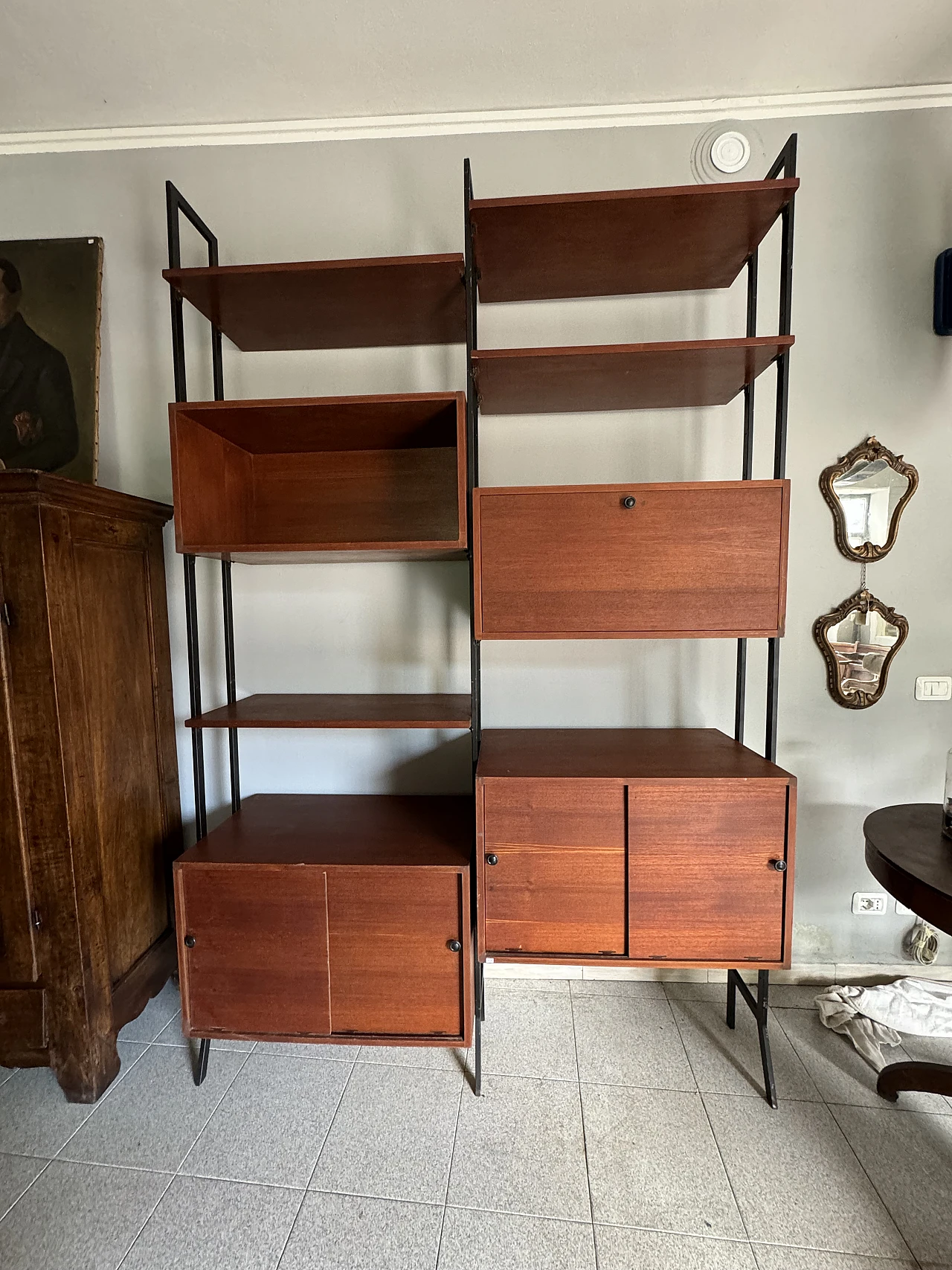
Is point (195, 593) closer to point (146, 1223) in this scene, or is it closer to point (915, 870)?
point (146, 1223)

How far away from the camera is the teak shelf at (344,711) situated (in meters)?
1.41

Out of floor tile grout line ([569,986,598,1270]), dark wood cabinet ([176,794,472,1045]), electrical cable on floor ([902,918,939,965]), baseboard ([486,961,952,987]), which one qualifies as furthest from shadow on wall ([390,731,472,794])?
electrical cable on floor ([902,918,939,965])

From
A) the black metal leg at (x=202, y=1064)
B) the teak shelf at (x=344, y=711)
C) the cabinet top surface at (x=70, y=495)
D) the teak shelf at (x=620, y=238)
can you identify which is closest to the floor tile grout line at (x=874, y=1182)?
the teak shelf at (x=344, y=711)

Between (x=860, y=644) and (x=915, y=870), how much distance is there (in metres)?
0.76

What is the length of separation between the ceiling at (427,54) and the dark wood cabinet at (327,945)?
6.69 ft

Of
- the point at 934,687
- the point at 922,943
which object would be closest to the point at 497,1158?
the point at 922,943

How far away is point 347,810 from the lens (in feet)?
5.68

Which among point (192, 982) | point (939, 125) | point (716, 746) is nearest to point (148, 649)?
point (192, 982)

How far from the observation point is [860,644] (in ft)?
5.71

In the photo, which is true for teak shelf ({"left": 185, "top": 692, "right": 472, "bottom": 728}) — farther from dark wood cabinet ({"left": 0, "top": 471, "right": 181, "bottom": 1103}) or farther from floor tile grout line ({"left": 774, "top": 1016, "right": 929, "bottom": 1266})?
floor tile grout line ({"left": 774, "top": 1016, "right": 929, "bottom": 1266})

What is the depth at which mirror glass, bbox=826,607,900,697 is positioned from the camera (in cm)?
173

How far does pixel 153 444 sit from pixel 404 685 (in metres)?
1.10

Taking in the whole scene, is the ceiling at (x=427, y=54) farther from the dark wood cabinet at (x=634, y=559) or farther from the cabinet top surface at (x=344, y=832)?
the cabinet top surface at (x=344, y=832)

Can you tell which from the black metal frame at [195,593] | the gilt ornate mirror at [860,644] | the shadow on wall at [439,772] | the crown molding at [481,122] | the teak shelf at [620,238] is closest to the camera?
the teak shelf at [620,238]
